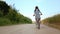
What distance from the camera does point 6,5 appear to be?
3544 centimetres

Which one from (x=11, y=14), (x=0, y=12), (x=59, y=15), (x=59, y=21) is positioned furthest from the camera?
(x=11, y=14)

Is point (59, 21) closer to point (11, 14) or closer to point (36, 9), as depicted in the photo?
point (36, 9)

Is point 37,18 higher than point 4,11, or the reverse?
point 4,11

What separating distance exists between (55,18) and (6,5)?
13434mm

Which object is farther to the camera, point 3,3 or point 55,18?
point 3,3

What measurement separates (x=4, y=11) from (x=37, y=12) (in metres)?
Answer: 17.7

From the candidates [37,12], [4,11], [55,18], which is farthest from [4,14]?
[37,12]

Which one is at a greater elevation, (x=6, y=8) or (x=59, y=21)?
(x=6, y=8)

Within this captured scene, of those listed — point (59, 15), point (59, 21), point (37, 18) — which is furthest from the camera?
point (59, 15)

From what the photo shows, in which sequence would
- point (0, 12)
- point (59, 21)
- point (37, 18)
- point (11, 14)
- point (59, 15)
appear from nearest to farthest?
point (37, 18)
point (59, 21)
point (59, 15)
point (0, 12)
point (11, 14)

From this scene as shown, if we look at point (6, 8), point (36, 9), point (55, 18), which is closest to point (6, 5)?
point (6, 8)

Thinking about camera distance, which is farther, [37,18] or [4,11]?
[4,11]

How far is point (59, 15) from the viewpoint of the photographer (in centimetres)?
2367

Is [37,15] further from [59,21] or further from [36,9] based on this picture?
[59,21]
